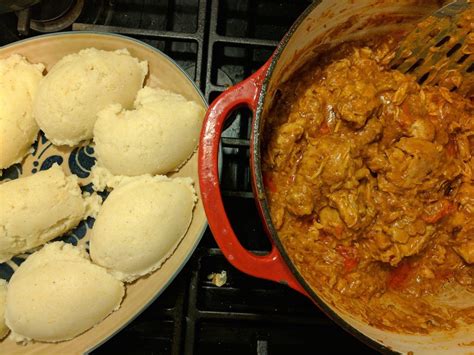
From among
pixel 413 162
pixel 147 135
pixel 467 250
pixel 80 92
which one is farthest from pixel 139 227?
pixel 467 250

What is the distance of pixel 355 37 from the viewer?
3.41 ft

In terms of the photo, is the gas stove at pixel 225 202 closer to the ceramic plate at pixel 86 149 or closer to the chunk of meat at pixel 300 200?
the ceramic plate at pixel 86 149

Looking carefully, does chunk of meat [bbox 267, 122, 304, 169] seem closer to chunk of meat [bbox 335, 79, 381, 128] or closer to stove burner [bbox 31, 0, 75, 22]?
chunk of meat [bbox 335, 79, 381, 128]

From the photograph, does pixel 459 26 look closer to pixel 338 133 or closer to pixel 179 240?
pixel 338 133

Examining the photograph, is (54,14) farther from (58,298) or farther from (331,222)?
(331,222)

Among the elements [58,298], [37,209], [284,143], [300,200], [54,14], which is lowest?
[58,298]

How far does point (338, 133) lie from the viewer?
979mm

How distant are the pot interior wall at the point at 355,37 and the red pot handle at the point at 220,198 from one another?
0.04 meters

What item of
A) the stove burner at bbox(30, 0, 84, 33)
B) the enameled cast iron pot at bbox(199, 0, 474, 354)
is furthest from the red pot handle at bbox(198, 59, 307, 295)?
the stove burner at bbox(30, 0, 84, 33)

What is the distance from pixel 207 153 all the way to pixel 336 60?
16.2 inches

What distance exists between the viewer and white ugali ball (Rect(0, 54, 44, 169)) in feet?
3.43

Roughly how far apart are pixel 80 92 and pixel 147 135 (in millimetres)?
177

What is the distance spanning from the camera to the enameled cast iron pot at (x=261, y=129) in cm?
77

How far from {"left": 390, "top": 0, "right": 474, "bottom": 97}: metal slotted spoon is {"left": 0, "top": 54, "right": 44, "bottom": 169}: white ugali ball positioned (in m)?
0.81
